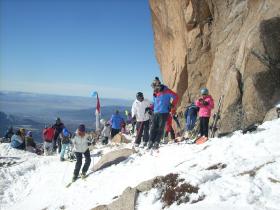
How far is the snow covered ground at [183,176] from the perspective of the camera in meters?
7.93

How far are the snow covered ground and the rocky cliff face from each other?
222 centimetres

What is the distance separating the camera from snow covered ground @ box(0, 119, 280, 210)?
26.0ft

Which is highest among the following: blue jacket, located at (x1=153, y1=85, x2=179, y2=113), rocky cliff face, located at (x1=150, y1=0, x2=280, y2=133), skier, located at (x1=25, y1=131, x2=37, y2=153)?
rocky cliff face, located at (x1=150, y1=0, x2=280, y2=133)

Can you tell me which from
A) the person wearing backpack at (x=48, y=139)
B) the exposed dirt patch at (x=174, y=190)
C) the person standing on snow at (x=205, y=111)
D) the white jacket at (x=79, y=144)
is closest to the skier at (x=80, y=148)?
the white jacket at (x=79, y=144)

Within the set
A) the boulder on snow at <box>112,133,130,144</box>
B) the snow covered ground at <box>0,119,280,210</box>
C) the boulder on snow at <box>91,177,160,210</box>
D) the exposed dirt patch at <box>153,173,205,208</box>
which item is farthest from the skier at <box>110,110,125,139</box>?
the exposed dirt patch at <box>153,173,205,208</box>

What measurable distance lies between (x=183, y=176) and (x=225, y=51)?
1262cm

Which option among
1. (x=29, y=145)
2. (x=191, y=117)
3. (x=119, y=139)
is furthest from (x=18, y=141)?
(x=191, y=117)

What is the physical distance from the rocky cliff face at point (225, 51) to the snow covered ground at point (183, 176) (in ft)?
7.29

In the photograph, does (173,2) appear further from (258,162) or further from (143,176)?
(258,162)

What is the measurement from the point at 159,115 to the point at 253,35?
17.6 ft

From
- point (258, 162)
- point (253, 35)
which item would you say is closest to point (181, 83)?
point (253, 35)

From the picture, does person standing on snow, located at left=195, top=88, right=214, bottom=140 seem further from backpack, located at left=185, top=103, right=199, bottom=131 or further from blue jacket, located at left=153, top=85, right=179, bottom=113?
backpack, located at left=185, top=103, right=199, bottom=131

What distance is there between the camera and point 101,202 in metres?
11.6

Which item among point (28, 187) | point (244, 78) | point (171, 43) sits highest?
point (171, 43)
